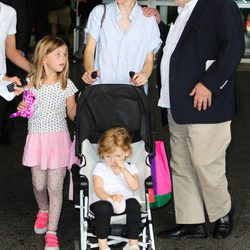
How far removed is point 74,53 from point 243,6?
3.17 metres

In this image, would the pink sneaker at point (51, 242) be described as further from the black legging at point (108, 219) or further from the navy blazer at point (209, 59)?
the navy blazer at point (209, 59)

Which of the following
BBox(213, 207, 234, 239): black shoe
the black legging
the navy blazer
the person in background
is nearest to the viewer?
the black legging

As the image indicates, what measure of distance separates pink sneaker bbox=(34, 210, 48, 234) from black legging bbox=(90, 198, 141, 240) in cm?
93

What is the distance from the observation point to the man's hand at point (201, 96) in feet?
14.7

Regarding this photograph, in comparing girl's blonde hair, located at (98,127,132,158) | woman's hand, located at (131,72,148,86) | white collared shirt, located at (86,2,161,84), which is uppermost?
white collared shirt, located at (86,2,161,84)

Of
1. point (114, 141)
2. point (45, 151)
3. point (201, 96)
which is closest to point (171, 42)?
point (201, 96)

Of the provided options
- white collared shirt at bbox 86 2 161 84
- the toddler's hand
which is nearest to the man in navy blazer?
white collared shirt at bbox 86 2 161 84

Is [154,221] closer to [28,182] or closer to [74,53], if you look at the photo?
[28,182]

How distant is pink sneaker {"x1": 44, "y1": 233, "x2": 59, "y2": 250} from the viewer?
474cm

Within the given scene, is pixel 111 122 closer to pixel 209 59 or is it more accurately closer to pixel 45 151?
pixel 45 151

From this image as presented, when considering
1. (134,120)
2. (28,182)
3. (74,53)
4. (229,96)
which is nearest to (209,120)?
(229,96)

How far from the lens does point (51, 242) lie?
475 centimetres

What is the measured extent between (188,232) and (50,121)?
1.32m

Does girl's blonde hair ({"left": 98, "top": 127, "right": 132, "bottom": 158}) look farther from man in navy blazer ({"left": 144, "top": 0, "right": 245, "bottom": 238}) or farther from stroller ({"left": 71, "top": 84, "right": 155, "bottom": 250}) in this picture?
man in navy blazer ({"left": 144, "top": 0, "right": 245, "bottom": 238})
